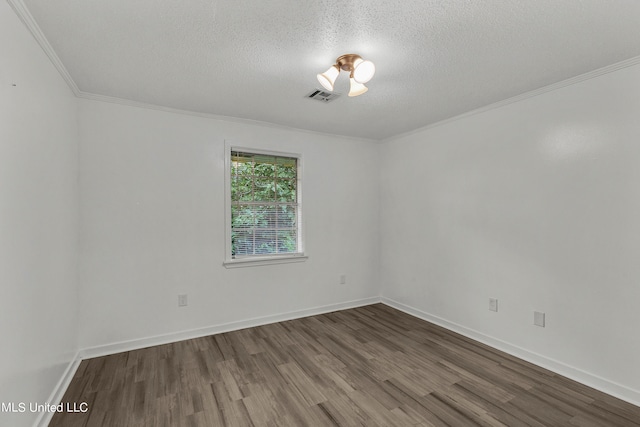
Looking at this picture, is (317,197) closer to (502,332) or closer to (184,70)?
(184,70)

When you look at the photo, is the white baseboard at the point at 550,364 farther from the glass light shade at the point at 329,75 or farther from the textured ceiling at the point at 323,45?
the glass light shade at the point at 329,75

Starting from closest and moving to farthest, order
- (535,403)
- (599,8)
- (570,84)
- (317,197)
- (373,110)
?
1. (599,8)
2. (535,403)
3. (570,84)
4. (373,110)
5. (317,197)

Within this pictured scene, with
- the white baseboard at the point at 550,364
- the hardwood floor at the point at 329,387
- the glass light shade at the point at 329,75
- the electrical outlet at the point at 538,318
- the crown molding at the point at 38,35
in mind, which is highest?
the crown molding at the point at 38,35

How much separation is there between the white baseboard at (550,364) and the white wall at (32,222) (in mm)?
3684

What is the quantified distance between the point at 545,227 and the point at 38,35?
405 centimetres

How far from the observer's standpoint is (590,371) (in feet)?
7.88

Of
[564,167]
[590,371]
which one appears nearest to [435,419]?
[590,371]

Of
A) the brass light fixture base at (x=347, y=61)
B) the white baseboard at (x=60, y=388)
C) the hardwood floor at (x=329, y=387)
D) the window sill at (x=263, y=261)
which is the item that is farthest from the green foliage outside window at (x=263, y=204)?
the brass light fixture base at (x=347, y=61)

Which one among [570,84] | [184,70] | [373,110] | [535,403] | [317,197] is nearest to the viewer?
[535,403]

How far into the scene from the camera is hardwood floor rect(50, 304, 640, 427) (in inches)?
78.8

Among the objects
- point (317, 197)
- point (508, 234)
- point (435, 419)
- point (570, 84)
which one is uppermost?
point (570, 84)

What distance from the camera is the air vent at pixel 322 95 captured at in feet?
9.18

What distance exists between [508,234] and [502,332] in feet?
3.25

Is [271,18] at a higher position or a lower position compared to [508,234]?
higher
